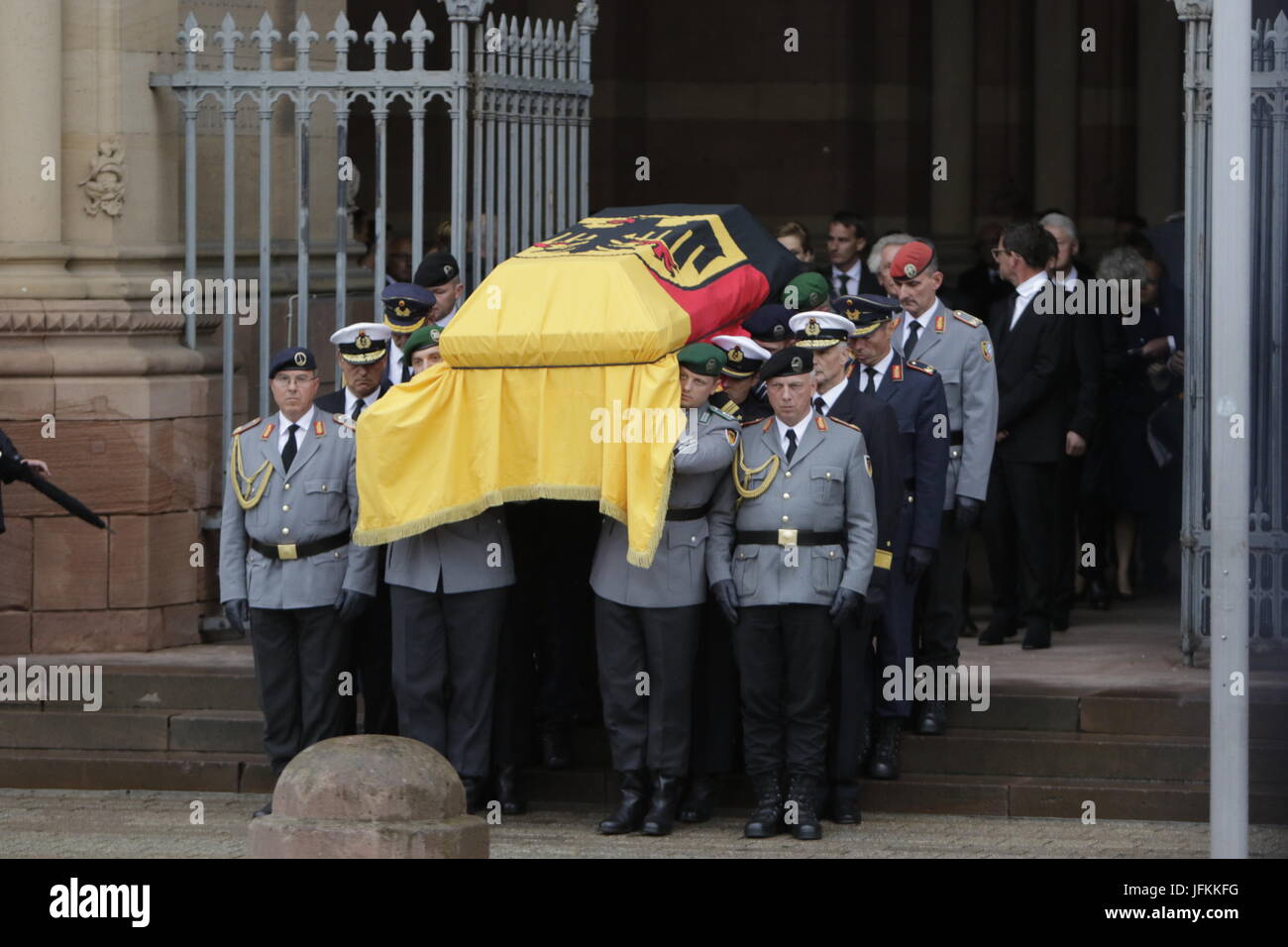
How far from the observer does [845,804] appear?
886cm

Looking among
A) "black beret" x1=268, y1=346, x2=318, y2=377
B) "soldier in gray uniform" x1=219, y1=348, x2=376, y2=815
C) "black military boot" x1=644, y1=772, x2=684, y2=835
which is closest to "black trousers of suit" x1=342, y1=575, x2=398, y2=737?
"soldier in gray uniform" x1=219, y1=348, x2=376, y2=815

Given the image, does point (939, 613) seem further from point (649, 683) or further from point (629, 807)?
point (629, 807)

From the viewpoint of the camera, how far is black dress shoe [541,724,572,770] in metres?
9.33

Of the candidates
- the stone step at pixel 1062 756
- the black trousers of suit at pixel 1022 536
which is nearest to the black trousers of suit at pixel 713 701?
the stone step at pixel 1062 756

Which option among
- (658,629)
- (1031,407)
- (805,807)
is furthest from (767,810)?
(1031,407)

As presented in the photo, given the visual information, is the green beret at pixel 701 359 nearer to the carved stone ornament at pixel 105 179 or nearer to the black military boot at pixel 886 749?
the black military boot at pixel 886 749

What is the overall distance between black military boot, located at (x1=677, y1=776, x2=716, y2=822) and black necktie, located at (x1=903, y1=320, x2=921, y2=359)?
1790mm

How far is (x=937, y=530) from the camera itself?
9.14 meters

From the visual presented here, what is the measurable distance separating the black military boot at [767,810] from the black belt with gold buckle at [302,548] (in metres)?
1.62

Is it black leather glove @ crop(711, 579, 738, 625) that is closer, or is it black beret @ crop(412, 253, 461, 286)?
black leather glove @ crop(711, 579, 738, 625)

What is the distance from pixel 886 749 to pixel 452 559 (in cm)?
163

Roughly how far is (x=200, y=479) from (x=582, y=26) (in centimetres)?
241

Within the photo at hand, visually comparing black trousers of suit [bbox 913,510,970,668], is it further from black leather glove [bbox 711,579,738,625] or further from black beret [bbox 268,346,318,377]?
black beret [bbox 268,346,318,377]

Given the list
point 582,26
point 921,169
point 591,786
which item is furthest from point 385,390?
point 921,169
